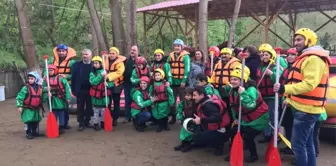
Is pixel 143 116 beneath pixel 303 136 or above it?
beneath

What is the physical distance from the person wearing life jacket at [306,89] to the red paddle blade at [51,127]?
4.36 metres

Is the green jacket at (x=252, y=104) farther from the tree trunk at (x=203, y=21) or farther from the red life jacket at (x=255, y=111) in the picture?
the tree trunk at (x=203, y=21)

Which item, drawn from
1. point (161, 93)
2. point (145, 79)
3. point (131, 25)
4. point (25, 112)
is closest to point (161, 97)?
point (161, 93)

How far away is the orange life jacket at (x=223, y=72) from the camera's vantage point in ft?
19.0

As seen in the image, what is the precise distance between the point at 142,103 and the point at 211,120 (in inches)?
80.7

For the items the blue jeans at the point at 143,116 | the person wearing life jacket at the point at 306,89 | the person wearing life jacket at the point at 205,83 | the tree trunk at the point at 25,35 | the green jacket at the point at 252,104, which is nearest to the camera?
the person wearing life jacket at the point at 306,89

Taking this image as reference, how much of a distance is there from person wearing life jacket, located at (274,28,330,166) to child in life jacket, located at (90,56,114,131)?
3857mm

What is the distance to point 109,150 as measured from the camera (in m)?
5.70

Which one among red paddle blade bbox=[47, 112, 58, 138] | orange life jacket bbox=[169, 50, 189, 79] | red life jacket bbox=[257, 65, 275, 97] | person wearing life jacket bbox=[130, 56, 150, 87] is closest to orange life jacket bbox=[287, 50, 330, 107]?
red life jacket bbox=[257, 65, 275, 97]

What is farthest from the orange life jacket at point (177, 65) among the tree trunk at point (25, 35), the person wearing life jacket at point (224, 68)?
the tree trunk at point (25, 35)

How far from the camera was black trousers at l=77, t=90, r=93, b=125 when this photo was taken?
7031mm

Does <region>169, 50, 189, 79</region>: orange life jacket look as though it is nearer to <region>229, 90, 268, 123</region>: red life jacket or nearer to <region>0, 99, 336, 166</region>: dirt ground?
<region>0, 99, 336, 166</region>: dirt ground

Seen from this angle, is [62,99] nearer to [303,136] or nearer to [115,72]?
[115,72]

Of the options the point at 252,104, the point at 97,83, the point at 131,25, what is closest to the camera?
the point at 252,104
